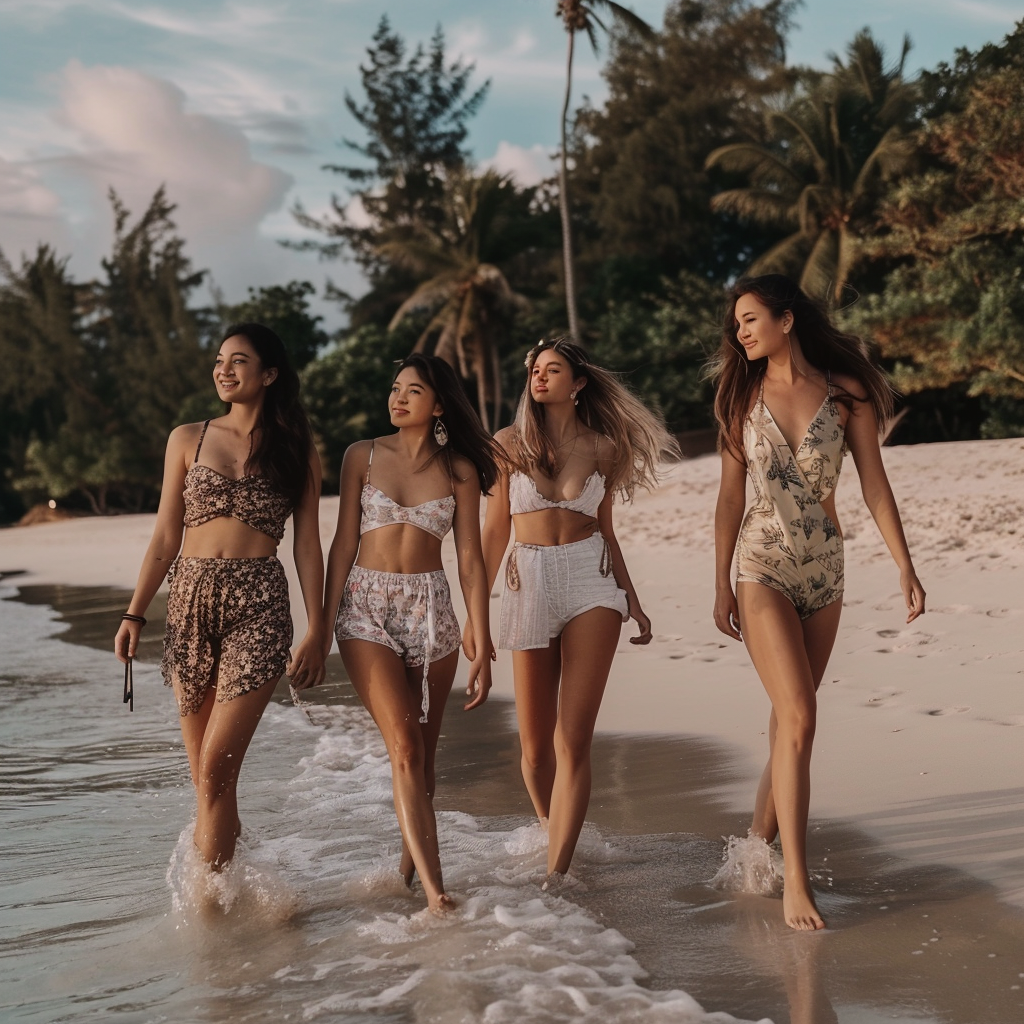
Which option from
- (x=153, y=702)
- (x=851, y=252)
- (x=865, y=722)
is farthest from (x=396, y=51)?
(x=865, y=722)

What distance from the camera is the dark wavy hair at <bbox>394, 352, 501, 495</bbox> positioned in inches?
163

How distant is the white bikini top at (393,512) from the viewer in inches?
158

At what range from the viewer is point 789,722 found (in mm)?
3760

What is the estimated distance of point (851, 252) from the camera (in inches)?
935

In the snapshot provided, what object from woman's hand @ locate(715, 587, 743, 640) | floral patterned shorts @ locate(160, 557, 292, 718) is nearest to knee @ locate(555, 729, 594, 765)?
woman's hand @ locate(715, 587, 743, 640)

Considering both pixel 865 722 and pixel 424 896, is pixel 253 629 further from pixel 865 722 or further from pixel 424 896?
pixel 865 722

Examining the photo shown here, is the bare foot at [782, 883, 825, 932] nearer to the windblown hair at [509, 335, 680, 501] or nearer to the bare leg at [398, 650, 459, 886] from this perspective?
the bare leg at [398, 650, 459, 886]

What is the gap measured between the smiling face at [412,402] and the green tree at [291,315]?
30.0 m

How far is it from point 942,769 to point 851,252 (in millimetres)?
20025

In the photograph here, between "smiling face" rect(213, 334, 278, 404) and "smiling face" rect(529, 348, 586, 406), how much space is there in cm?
94

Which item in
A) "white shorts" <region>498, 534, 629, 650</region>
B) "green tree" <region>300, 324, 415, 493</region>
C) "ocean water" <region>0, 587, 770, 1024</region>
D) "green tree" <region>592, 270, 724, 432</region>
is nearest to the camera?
"ocean water" <region>0, 587, 770, 1024</region>

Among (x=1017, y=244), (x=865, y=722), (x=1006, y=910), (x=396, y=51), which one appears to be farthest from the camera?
(x=396, y=51)

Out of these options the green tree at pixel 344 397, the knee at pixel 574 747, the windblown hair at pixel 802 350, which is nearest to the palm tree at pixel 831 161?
the green tree at pixel 344 397

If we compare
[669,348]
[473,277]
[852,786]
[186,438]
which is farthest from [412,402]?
[473,277]
